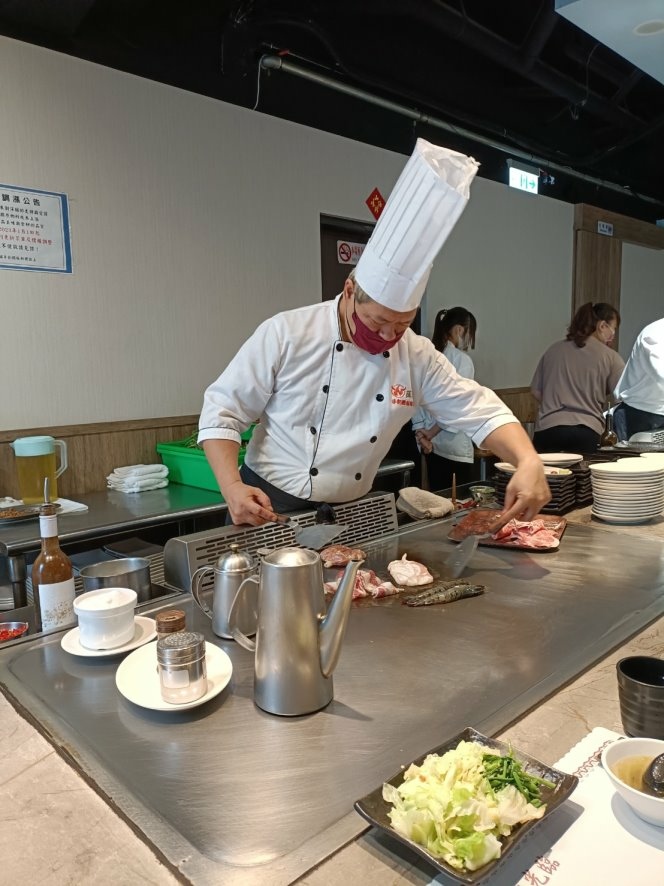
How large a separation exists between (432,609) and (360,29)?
3.65 meters

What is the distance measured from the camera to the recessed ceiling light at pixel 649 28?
3254 mm

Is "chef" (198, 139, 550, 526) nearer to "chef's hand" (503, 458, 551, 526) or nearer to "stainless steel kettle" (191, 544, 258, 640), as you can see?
"chef's hand" (503, 458, 551, 526)

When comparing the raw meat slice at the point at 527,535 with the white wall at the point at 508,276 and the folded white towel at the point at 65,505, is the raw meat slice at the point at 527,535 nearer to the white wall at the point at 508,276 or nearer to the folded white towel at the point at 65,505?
the folded white towel at the point at 65,505

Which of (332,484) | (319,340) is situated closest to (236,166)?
(319,340)

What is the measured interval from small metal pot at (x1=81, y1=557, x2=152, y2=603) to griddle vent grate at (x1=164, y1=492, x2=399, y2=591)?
0.24 ft

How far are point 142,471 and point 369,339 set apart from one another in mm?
1646

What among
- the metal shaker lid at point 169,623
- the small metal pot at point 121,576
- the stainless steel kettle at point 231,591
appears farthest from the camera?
the small metal pot at point 121,576

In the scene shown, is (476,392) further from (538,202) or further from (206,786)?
(538,202)

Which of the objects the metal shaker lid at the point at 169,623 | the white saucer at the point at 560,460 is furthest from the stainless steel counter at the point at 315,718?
the white saucer at the point at 560,460

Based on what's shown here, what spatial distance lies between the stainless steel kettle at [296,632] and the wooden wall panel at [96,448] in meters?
2.26

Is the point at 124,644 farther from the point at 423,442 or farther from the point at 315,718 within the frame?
the point at 423,442

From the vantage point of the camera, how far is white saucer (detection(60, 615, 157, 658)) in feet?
3.89

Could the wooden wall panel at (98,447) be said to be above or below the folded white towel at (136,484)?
above

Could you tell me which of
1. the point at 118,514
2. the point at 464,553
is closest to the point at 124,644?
the point at 464,553
